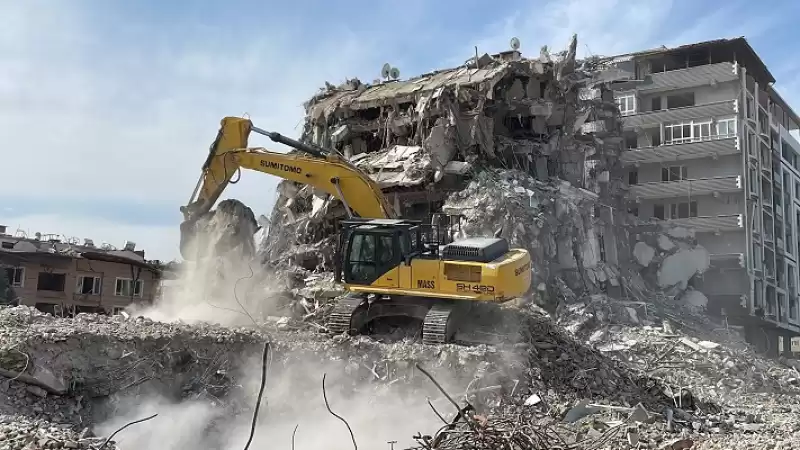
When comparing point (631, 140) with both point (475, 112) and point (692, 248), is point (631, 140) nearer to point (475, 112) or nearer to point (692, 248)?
point (692, 248)

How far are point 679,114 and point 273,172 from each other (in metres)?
26.2

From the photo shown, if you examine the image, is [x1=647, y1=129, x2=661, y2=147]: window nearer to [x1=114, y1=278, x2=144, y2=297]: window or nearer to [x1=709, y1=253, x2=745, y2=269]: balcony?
[x1=709, y1=253, x2=745, y2=269]: balcony

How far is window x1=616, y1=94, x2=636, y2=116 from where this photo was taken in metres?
36.2

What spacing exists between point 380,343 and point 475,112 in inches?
423

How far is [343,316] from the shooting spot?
39.5ft

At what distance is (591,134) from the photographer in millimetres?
27688

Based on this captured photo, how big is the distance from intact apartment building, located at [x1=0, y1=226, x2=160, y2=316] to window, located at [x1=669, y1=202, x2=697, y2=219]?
2310 centimetres

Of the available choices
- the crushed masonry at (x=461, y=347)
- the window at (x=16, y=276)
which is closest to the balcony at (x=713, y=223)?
the crushed masonry at (x=461, y=347)

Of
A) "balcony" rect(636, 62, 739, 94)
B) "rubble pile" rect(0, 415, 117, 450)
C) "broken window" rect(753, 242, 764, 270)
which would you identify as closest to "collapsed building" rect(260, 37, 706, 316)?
"broken window" rect(753, 242, 764, 270)

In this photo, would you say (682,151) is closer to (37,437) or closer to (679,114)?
(679,114)

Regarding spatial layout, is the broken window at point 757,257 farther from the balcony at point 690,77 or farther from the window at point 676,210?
the balcony at point 690,77

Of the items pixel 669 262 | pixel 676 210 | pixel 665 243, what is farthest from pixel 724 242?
pixel 669 262

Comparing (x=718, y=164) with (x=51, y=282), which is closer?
(x=51, y=282)

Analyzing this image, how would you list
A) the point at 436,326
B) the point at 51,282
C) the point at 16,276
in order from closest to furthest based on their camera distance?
the point at 436,326, the point at 16,276, the point at 51,282
